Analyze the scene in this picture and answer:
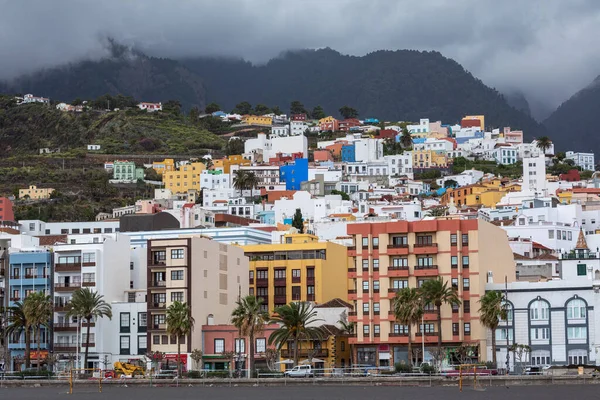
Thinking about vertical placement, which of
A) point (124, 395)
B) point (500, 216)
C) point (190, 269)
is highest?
point (500, 216)

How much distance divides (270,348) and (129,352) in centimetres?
1425

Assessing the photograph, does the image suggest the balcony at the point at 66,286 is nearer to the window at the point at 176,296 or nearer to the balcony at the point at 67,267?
the balcony at the point at 67,267

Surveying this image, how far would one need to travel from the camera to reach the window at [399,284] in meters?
112

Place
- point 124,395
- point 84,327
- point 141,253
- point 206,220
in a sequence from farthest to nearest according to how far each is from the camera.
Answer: point 206,220 < point 141,253 < point 84,327 < point 124,395

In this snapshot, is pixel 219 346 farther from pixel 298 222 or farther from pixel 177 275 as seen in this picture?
pixel 298 222

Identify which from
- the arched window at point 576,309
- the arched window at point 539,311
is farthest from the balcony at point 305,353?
the arched window at point 576,309

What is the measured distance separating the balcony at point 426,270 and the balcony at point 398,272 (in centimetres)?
102

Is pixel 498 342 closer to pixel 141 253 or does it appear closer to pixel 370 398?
→ pixel 370 398

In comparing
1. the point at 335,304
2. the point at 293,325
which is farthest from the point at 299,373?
the point at 335,304

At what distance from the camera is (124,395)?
3612 inches

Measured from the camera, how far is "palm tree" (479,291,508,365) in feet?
333

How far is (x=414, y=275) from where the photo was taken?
4414 inches

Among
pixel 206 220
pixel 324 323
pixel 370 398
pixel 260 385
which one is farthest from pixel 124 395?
pixel 206 220

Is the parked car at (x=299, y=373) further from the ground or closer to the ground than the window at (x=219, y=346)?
closer to the ground
